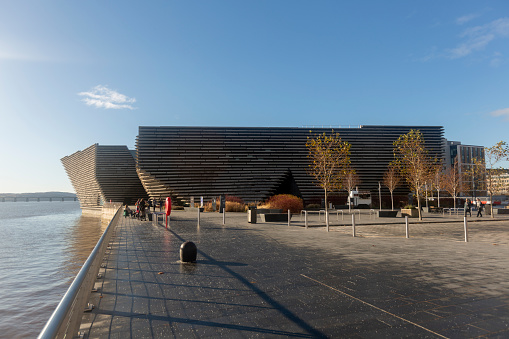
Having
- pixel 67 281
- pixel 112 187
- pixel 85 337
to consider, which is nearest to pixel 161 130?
pixel 112 187

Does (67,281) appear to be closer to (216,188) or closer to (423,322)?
(423,322)

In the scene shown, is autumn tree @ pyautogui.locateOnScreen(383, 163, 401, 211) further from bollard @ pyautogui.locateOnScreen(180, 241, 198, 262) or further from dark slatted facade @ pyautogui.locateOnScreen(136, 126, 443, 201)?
bollard @ pyautogui.locateOnScreen(180, 241, 198, 262)

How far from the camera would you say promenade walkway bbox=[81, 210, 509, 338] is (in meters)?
3.82

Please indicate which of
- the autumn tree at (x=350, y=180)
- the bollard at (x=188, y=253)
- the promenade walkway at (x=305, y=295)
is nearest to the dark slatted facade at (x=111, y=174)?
the autumn tree at (x=350, y=180)

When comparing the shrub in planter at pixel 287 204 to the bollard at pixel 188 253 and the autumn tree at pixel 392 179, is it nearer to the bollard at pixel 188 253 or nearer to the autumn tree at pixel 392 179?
the bollard at pixel 188 253

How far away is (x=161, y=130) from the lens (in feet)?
183

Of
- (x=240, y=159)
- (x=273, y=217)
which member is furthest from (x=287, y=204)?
(x=240, y=159)

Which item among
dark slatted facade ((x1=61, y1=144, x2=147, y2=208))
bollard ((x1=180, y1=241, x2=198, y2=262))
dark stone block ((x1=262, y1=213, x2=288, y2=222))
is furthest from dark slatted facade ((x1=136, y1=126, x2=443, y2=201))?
bollard ((x1=180, y1=241, x2=198, y2=262))

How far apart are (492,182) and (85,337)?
1363 inches

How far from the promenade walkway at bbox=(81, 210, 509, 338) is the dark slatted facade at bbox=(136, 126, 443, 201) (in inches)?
1804

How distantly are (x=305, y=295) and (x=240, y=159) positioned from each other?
51.5m

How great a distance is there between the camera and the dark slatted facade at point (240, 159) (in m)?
54.7

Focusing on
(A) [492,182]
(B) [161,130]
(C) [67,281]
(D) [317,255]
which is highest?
(B) [161,130]

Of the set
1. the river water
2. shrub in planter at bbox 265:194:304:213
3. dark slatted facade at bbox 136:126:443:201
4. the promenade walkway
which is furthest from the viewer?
dark slatted facade at bbox 136:126:443:201
